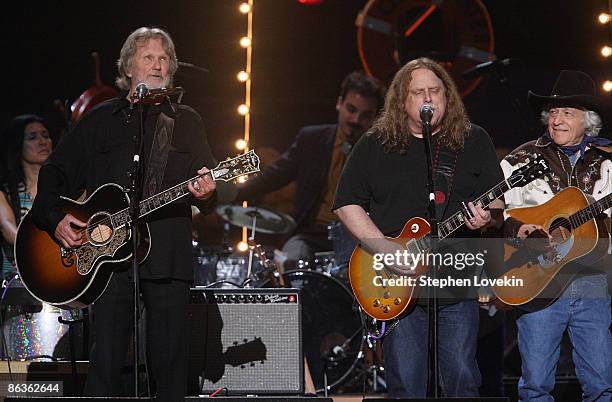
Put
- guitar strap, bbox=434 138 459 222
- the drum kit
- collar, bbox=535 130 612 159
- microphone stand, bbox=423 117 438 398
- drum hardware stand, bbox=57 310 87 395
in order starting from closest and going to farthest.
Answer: microphone stand, bbox=423 117 438 398
guitar strap, bbox=434 138 459 222
collar, bbox=535 130 612 159
drum hardware stand, bbox=57 310 87 395
the drum kit

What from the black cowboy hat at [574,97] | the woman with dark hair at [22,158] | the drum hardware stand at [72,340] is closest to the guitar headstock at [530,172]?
the black cowboy hat at [574,97]

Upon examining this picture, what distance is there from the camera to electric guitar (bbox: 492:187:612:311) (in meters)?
5.06

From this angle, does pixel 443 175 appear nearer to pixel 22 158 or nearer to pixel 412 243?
pixel 412 243

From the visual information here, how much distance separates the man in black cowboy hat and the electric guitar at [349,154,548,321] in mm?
691

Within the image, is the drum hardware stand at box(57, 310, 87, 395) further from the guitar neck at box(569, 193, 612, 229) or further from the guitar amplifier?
the guitar neck at box(569, 193, 612, 229)

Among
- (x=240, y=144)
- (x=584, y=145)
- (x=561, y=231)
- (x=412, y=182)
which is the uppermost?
(x=240, y=144)

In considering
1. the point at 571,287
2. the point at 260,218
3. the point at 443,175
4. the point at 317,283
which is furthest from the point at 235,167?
the point at 317,283

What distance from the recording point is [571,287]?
510 centimetres

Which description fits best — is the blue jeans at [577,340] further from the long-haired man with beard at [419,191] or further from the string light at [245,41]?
the string light at [245,41]

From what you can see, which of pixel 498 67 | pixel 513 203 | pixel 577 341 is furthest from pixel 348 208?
pixel 498 67

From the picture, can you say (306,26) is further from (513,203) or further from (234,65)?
(513,203)

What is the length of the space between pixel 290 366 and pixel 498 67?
3.05 meters

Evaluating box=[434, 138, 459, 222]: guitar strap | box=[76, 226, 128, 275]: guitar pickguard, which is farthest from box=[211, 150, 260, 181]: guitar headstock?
box=[434, 138, 459, 222]: guitar strap

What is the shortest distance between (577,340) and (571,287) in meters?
0.30
